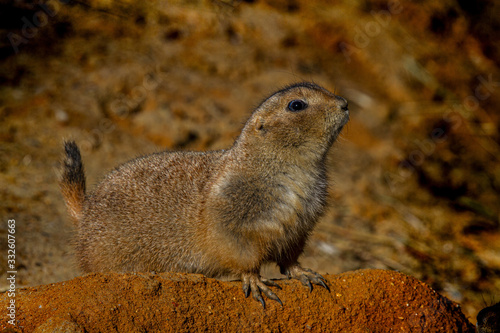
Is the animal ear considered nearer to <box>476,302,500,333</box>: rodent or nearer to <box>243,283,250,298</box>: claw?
<box>243,283,250,298</box>: claw

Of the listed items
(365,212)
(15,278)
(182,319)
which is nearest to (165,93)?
(365,212)

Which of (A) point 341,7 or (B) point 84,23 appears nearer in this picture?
(B) point 84,23

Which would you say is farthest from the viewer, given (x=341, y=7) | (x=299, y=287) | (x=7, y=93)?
(x=341, y=7)

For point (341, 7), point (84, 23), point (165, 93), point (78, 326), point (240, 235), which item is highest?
point (78, 326)

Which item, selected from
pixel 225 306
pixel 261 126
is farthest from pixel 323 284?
pixel 261 126

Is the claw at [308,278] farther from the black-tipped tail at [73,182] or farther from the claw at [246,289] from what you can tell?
the black-tipped tail at [73,182]

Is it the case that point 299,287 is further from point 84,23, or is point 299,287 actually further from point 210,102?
point 84,23

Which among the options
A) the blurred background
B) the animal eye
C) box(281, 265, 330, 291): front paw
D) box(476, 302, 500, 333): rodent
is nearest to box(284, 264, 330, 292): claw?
box(281, 265, 330, 291): front paw
